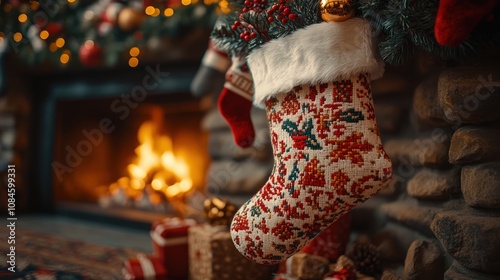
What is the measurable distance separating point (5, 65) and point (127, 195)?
3.42 ft

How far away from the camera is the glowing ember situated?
84.0 inches

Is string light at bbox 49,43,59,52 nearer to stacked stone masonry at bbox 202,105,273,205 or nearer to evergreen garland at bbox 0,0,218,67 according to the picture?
evergreen garland at bbox 0,0,218,67

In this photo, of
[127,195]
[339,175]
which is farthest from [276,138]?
[127,195]

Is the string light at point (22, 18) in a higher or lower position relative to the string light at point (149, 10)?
higher

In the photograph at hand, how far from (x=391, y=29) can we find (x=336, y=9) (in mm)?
118

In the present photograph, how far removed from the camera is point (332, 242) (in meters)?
1.16

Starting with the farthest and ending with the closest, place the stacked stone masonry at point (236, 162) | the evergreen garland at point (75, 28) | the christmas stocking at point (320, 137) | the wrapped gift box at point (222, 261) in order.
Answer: the evergreen garland at point (75, 28)
the stacked stone masonry at point (236, 162)
the wrapped gift box at point (222, 261)
the christmas stocking at point (320, 137)

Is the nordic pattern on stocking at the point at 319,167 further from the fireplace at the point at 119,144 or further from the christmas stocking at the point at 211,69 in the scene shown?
the fireplace at the point at 119,144

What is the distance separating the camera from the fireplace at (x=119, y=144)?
6.93 feet

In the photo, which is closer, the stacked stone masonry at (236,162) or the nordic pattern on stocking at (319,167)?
the nordic pattern on stocking at (319,167)

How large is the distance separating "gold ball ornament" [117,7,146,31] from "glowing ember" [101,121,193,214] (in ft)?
2.27

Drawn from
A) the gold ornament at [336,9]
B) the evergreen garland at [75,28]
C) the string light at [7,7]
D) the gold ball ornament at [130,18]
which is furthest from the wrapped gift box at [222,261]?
the string light at [7,7]

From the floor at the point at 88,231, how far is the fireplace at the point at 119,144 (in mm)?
66

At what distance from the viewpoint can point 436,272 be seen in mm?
941
